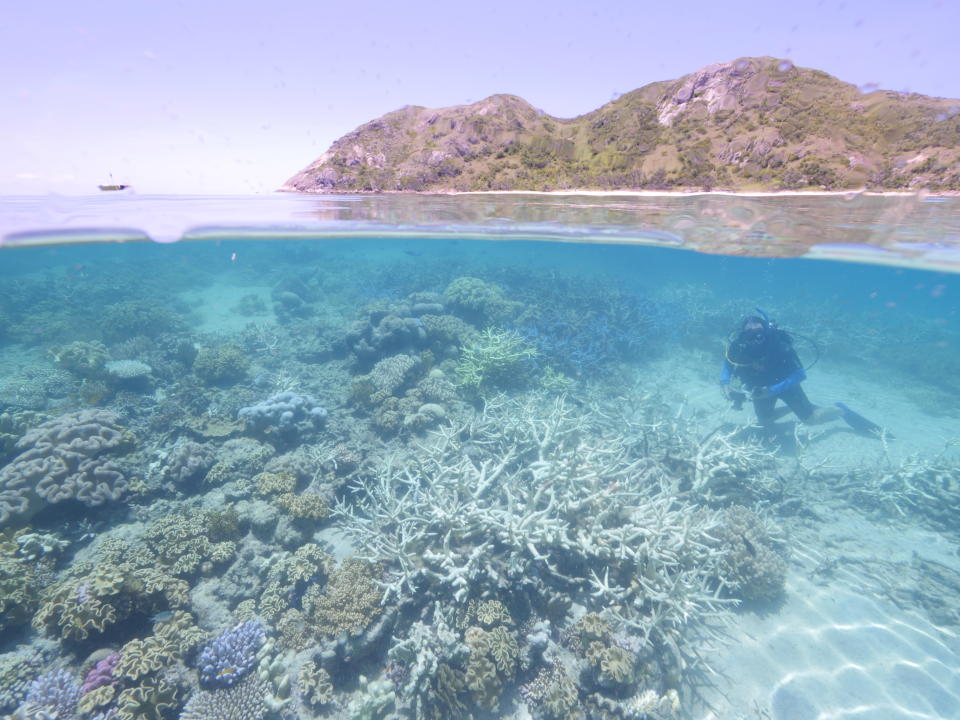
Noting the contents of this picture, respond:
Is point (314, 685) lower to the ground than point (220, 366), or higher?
lower

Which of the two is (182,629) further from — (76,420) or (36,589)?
(76,420)

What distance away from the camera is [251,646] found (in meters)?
4.29

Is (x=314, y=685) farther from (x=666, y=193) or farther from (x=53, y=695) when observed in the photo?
(x=666, y=193)

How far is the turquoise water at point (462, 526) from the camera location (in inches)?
164

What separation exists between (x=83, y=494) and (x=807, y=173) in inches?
607

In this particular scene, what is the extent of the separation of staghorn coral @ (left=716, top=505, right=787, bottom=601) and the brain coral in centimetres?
970

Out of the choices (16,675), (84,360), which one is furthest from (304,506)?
(84,360)

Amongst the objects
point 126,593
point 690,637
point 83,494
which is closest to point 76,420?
point 83,494

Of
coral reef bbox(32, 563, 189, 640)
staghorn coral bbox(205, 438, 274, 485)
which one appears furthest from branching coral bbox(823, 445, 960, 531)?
Result: coral reef bbox(32, 563, 189, 640)

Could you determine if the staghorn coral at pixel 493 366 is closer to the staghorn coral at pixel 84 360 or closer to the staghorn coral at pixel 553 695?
the staghorn coral at pixel 553 695

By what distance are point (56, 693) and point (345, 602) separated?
2726mm

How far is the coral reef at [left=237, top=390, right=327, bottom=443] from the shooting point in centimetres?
774

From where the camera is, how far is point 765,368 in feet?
31.4

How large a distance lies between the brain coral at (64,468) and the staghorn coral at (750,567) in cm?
970
